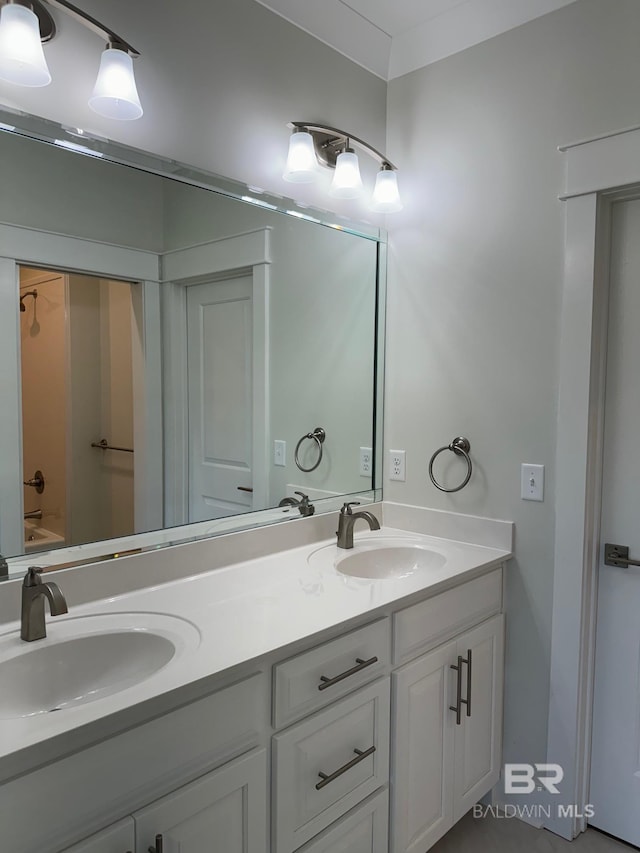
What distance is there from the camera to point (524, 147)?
1843 mm

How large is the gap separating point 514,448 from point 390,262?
818mm

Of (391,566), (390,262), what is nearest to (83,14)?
(390,262)

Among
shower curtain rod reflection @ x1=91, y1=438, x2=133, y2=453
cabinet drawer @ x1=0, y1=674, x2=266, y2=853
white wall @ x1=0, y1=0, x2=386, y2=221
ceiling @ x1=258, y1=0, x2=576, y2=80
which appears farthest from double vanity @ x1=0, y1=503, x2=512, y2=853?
ceiling @ x1=258, y1=0, x2=576, y2=80

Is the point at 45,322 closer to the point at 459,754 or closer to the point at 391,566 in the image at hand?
the point at 391,566

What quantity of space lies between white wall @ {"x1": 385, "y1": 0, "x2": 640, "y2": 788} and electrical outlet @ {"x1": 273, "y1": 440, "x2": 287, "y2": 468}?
478mm

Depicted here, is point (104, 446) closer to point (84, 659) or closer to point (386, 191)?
point (84, 659)

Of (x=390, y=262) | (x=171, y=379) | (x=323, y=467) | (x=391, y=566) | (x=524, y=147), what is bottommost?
(x=391, y=566)

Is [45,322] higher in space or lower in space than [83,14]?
lower

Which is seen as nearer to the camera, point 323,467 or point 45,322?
point 45,322

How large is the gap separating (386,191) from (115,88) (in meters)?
0.97

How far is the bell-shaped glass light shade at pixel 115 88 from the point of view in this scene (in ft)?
4.39

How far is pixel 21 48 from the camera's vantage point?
1202 millimetres

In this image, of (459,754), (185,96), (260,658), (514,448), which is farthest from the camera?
(514,448)

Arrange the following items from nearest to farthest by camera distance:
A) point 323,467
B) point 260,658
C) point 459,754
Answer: point 260,658, point 459,754, point 323,467
